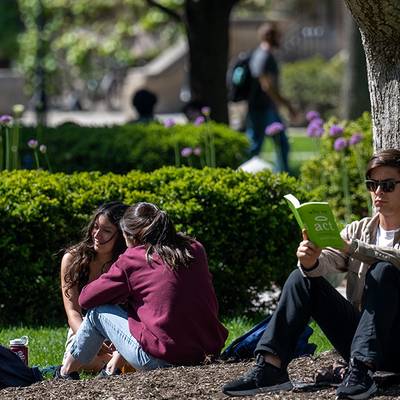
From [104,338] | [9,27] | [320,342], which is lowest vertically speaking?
[320,342]

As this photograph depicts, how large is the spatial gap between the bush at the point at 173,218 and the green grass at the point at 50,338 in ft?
0.74

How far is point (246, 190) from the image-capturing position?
25.7 ft

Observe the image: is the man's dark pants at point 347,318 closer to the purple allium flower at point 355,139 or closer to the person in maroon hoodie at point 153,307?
the person in maroon hoodie at point 153,307

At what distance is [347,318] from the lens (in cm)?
541

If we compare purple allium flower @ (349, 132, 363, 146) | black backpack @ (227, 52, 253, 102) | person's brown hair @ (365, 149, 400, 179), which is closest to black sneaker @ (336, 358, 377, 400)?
person's brown hair @ (365, 149, 400, 179)

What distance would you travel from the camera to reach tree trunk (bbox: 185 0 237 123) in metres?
15.3

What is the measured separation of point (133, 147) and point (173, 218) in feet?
14.8

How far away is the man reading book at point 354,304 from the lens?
520cm

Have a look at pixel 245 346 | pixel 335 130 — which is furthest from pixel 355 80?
pixel 245 346

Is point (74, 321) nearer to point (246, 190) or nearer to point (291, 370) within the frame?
point (291, 370)

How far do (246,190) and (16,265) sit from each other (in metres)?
1.54

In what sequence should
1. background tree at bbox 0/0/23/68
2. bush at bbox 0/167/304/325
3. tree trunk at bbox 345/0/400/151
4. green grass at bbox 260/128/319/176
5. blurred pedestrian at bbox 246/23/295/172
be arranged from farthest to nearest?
1. background tree at bbox 0/0/23/68
2. green grass at bbox 260/128/319/176
3. blurred pedestrian at bbox 246/23/295/172
4. bush at bbox 0/167/304/325
5. tree trunk at bbox 345/0/400/151

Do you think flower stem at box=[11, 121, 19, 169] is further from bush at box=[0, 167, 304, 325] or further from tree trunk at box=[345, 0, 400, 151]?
tree trunk at box=[345, 0, 400, 151]

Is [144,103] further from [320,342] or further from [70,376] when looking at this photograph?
[70,376]
